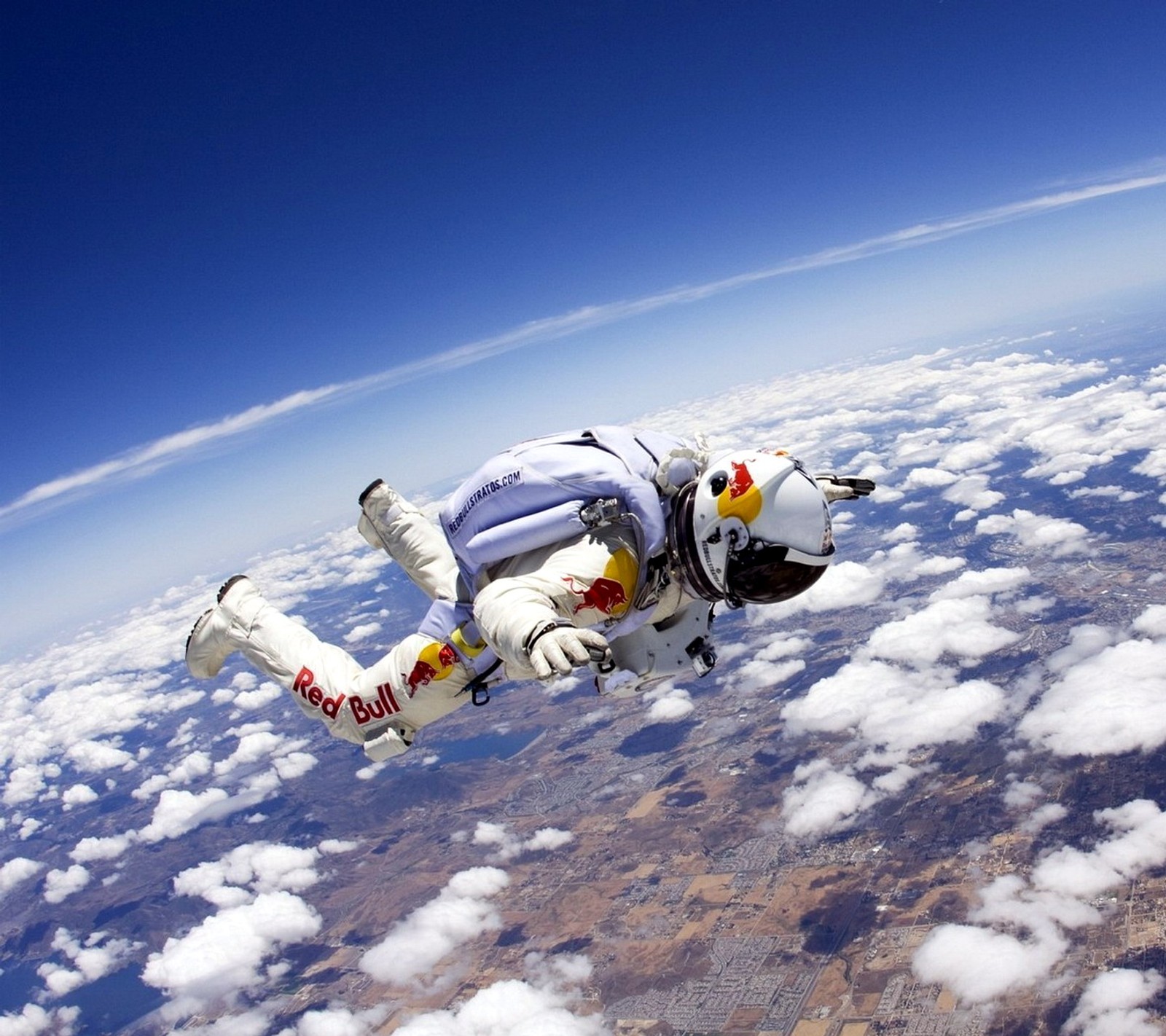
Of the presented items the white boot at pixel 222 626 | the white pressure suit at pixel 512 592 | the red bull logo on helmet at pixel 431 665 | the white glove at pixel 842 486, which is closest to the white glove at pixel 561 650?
the white pressure suit at pixel 512 592

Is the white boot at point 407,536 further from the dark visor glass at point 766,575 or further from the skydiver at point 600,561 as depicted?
the dark visor glass at point 766,575

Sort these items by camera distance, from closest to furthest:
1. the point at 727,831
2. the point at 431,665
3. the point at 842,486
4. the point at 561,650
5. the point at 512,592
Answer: the point at 561,650, the point at 512,592, the point at 431,665, the point at 842,486, the point at 727,831

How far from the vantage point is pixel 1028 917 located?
29547 mm

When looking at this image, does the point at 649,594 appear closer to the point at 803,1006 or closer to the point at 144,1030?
the point at 803,1006

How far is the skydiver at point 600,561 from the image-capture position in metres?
2.33

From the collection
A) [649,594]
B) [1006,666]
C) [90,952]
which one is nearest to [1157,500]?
[1006,666]

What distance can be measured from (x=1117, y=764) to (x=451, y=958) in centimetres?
4195

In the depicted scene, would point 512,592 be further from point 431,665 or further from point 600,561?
point 431,665

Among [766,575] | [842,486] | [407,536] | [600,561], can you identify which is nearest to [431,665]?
[407,536]

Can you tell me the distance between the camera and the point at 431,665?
2703mm

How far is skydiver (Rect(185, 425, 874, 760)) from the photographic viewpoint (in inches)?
91.7

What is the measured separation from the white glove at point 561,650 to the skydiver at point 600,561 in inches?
6.3

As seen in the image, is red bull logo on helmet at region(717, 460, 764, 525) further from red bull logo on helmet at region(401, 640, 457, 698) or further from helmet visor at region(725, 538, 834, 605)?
red bull logo on helmet at region(401, 640, 457, 698)

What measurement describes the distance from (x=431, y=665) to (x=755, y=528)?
138cm
